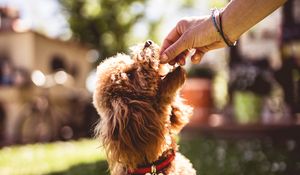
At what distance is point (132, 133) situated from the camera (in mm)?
3043

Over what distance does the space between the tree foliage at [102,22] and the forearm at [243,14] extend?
20.3 m

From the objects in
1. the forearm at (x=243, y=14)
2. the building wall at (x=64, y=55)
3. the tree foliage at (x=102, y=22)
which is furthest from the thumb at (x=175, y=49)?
the tree foliage at (x=102, y=22)

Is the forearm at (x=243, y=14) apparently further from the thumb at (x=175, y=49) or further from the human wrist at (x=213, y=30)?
the thumb at (x=175, y=49)

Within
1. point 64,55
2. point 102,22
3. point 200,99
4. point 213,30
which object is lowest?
point 200,99

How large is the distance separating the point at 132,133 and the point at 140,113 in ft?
0.53

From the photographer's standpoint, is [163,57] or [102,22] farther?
[102,22]

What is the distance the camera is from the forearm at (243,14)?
8.95 feet

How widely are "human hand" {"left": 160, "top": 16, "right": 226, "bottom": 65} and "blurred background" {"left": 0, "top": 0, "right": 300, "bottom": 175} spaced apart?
252 centimetres

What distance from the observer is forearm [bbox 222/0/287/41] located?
107 inches

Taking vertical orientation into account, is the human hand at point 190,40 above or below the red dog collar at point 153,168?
above

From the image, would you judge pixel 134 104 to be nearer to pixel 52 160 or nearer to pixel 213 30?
pixel 213 30

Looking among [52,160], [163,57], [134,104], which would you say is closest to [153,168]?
[134,104]

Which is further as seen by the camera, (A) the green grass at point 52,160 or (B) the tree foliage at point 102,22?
(B) the tree foliage at point 102,22

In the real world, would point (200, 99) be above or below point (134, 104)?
above
